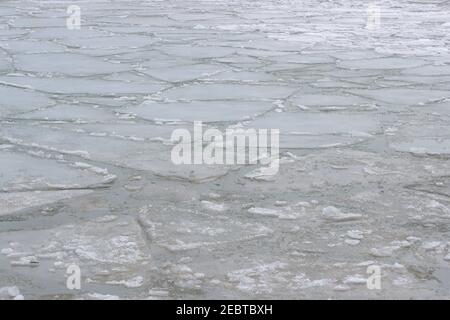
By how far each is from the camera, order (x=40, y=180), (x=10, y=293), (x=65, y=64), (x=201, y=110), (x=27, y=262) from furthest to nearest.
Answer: (x=65, y=64) < (x=201, y=110) < (x=40, y=180) < (x=27, y=262) < (x=10, y=293)

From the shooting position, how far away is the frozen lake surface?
181 centimetres

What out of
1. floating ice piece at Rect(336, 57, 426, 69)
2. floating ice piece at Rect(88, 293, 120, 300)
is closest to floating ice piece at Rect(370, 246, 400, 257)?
floating ice piece at Rect(88, 293, 120, 300)

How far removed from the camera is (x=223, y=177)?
8.39 feet

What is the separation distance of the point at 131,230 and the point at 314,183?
2.34 ft

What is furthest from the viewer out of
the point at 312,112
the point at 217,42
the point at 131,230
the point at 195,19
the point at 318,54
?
the point at 195,19

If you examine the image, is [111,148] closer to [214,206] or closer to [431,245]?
[214,206]

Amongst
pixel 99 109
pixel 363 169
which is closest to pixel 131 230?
pixel 363 169

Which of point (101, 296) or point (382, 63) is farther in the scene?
point (382, 63)

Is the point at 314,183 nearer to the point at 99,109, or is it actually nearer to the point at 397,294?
the point at 397,294

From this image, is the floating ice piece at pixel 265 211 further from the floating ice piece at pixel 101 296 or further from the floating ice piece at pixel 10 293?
the floating ice piece at pixel 10 293

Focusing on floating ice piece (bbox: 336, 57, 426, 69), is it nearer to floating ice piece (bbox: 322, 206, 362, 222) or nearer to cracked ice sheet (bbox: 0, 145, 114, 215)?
cracked ice sheet (bbox: 0, 145, 114, 215)

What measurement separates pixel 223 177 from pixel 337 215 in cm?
50

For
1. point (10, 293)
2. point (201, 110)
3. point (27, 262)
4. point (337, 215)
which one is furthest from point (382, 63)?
point (10, 293)

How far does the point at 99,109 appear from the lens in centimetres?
354
